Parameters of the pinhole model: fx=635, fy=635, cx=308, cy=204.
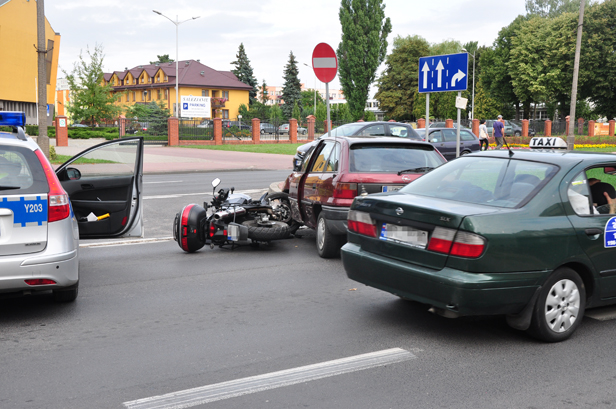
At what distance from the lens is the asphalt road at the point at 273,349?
150 inches

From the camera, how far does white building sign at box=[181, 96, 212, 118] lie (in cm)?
5531

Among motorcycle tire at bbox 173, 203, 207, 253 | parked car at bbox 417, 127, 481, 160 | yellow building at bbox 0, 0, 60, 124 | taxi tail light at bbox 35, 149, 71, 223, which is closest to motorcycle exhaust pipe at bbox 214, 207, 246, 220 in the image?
motorcycle tire at bbox 173, 203, 207, 253

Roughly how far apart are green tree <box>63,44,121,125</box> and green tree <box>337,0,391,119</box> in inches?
1016

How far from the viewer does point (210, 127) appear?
48.1 metres

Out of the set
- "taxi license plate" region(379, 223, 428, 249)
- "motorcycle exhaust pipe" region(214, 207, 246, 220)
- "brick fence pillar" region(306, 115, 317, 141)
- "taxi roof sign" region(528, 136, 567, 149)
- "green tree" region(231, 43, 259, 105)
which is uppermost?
"green tree" region(231, 43, 259, 105)

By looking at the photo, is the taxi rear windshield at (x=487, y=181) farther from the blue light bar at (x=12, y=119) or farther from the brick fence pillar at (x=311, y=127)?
the brick fence pillar at (x=311, y=127)

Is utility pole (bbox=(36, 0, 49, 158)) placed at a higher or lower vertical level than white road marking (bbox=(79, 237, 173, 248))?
higher

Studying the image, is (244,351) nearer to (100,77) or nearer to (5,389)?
(5,389)

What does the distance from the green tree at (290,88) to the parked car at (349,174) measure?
91.9 meters

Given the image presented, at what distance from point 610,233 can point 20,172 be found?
492 centimetres

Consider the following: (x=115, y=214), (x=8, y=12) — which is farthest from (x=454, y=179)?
(x=8, y=12)

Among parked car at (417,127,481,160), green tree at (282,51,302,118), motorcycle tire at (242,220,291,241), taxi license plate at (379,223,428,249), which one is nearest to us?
taxi license plate at (379,223,428,249)

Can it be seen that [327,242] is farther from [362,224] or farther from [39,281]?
[39,281]

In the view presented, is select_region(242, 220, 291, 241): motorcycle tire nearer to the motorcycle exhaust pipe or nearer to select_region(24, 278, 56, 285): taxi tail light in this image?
the motorcycle exhaust pipe
